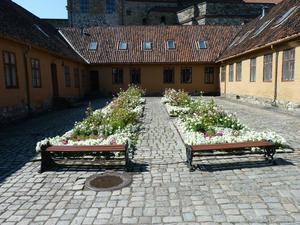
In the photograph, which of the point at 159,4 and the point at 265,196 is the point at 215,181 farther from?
the point at 159,4

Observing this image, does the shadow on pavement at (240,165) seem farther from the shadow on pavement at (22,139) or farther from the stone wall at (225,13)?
the stone wall at (225,13)

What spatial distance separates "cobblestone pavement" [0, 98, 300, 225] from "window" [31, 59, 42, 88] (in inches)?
353

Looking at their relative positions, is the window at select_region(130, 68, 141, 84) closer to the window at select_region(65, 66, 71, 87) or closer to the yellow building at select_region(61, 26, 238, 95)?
the yellow building at select_region(61, 26, 238, 95)

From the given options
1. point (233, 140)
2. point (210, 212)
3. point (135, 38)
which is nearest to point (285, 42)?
point (233, 140)

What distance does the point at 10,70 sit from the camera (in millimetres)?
12344

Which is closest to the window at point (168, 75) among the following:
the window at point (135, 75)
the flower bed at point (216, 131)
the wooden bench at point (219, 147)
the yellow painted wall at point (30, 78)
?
the window at point (135, 75)

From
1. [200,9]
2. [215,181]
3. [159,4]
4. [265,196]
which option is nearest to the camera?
[265,196]

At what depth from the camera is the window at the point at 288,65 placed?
44.1ft

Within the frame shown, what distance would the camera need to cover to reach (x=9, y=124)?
1168 cm

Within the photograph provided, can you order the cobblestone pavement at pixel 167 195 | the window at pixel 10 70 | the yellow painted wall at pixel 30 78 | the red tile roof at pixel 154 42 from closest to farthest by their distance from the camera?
the cobblestone pavement at pixel 167 195 < the yellow painted wall at pixel 30 78 < the window at pixel 10 70 < the red tile roof at pixel 154 42

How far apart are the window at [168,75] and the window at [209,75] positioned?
3.13m

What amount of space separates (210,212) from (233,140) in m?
3.20

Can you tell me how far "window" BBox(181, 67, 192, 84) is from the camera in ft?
89.5

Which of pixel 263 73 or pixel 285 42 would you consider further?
pixel 263 73
